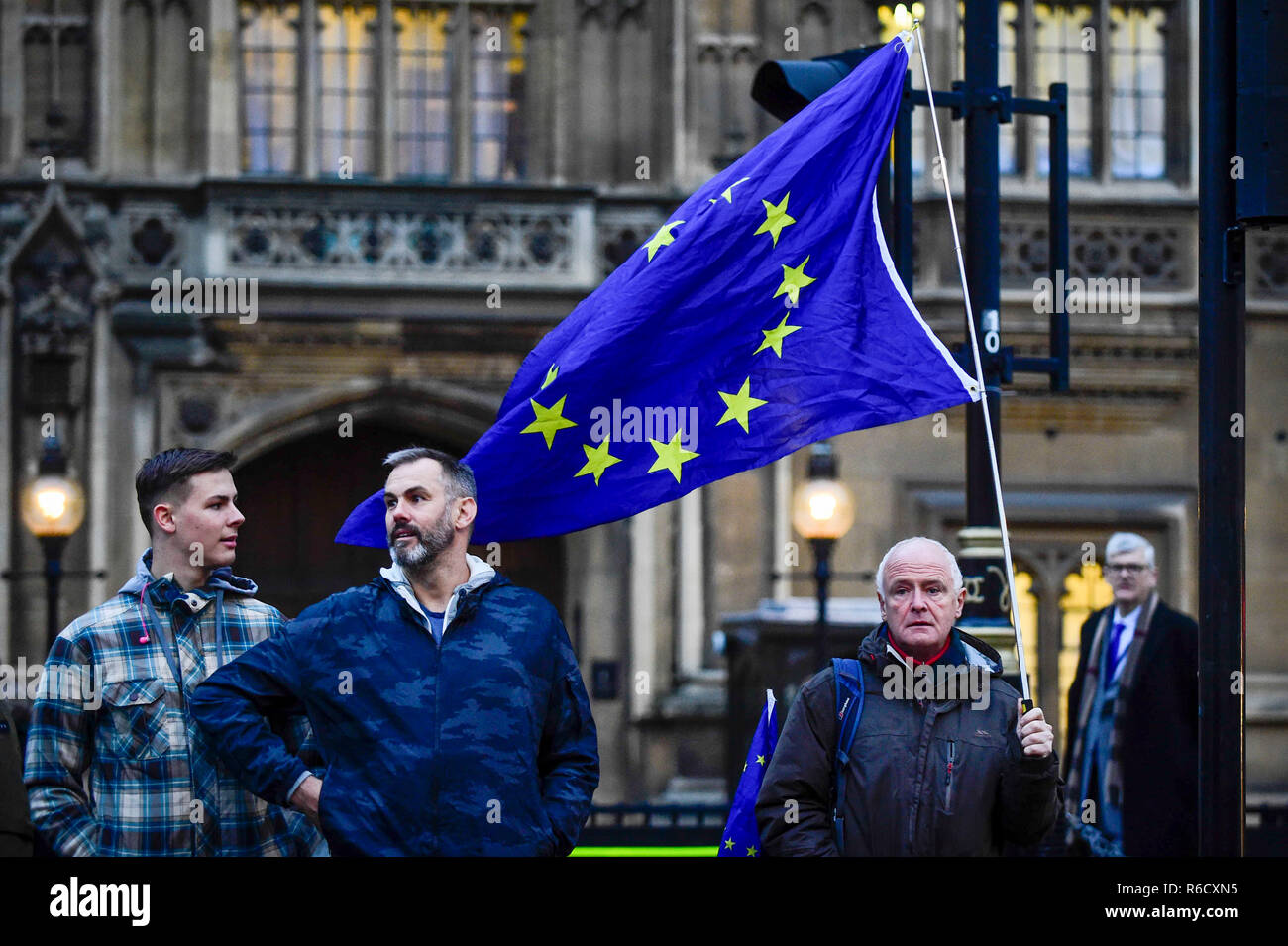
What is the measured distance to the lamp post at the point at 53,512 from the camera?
14.5 meters

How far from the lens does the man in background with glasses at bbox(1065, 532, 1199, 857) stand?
28.5 ft

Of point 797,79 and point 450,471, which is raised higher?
point 797,79

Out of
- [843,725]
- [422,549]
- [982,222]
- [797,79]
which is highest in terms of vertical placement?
[797,79]

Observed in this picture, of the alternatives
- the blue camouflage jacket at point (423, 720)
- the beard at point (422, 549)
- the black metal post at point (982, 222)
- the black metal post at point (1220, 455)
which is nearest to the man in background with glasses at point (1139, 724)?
the black metal post at point (982, 222)

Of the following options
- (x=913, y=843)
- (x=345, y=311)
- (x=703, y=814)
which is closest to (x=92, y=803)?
(x=913, y=843)

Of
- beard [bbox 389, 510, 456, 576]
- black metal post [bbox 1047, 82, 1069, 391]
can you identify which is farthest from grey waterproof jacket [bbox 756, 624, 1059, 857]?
black metal post [bbox 1047, 82, 1069, 391]

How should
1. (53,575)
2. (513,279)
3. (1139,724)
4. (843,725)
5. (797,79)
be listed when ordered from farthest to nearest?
(513,279), (53,575), (1139,724), (797,79), (843,725)

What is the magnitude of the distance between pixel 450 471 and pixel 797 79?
2825mm

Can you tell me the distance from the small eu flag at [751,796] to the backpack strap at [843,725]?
1.03ft

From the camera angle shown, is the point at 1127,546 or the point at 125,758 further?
the point at 1127,546

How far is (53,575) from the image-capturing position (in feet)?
47.5

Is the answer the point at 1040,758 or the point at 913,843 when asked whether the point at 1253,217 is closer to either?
the point at 1040,758

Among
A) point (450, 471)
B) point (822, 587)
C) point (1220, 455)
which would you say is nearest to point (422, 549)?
point (450, 471)

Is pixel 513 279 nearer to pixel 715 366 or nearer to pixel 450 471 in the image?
pixel 715 366
